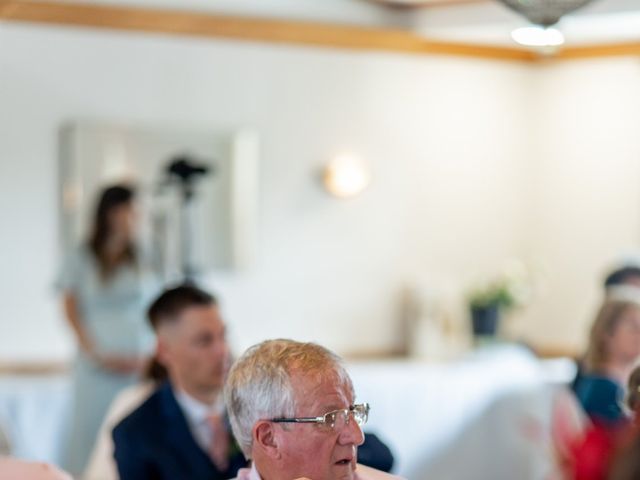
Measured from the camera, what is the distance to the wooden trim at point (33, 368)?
6055 mm

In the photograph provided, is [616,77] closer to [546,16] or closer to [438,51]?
[438,51]

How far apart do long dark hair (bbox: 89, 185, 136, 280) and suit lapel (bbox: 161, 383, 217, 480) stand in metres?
2.06

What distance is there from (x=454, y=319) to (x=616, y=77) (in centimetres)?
155

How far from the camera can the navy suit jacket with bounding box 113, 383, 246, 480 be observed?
3193 mm

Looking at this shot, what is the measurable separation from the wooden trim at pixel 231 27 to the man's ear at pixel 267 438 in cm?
377

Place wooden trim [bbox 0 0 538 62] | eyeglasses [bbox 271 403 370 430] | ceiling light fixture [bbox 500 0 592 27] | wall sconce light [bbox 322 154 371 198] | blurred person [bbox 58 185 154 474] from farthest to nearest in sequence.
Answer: wall sconce light [bbox 322 154 371 198], wooden trim [bbox 0 0 538 62], blurred person [bbox 58 185 154 474], ceiling light fixture [bbox 500 0 592 27], eyeglasses [bbox 271 403 370 430]

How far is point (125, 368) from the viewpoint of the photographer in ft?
17.3

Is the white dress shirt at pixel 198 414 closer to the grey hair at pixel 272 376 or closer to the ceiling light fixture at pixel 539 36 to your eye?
the grey hair at pixel 272 376

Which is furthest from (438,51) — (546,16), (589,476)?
(589,476)

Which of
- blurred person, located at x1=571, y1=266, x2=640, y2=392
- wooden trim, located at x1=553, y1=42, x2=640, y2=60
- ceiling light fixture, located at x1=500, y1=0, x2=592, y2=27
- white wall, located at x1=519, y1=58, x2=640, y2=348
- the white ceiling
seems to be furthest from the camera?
white wall, located at x1=519, y1=58, x2=640, y2=348

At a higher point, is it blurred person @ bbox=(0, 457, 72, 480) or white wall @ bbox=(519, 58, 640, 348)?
white wall @ bbox=(519, 58, 640, 348)

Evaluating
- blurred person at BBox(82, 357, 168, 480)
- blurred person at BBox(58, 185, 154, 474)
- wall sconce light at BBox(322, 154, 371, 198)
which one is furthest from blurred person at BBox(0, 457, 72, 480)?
wall sconce light at BBox(322, 154, 371, 198)

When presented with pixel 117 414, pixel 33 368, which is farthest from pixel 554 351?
pixel 117 414

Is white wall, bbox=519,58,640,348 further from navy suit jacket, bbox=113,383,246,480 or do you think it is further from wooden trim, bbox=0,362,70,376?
navy suit jacket, bbox=113,383,246,480
